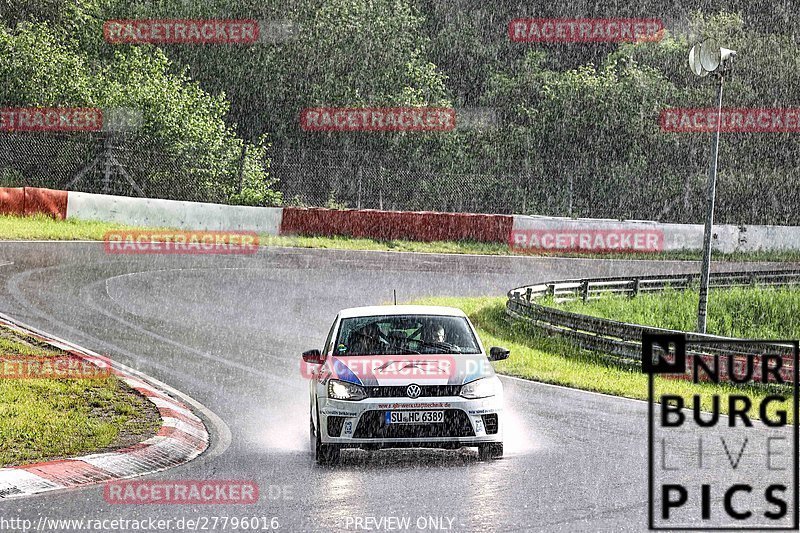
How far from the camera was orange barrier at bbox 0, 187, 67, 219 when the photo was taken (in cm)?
3238

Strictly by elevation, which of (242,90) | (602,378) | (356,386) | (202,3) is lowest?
(602,378)

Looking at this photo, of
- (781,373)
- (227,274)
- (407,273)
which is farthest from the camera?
(407,273)

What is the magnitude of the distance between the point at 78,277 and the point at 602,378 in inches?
449

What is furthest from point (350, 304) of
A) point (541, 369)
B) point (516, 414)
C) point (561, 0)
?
point (561, 0)

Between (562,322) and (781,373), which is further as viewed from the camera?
(562,322)

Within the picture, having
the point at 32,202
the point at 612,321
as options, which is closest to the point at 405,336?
the point at 612,321

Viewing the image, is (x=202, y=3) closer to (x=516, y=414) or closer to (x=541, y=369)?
(x=541, y=369)

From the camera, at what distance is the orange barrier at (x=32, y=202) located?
106ft

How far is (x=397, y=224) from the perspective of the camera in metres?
36.7

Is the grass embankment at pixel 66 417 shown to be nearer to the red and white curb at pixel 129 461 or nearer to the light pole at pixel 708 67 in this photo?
the red and white curb at pixel 129 461

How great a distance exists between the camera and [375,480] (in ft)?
30.0

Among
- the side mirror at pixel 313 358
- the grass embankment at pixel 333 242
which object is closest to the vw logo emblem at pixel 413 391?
the side mirror at pixel 313 358

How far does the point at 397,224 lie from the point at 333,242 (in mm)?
2504

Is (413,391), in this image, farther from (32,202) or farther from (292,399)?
(32,202)
